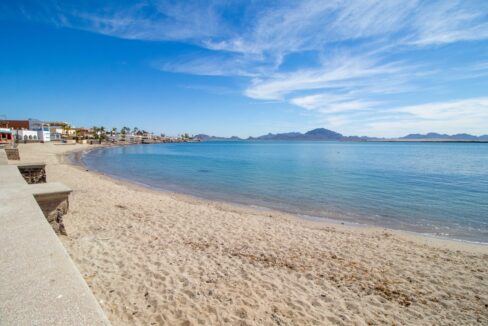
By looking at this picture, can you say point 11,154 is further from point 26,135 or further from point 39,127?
point 39,127

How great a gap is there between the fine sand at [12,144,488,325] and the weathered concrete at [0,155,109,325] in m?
1.70

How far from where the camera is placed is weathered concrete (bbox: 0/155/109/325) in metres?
1.97

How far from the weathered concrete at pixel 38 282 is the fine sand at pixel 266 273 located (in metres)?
1.70

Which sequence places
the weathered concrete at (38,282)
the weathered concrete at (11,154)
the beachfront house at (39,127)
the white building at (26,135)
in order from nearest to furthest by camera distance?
the weathered concrete at (38,282), the weathered concrete at (11,154), the white building at (26,135), the beachfront house at (39,127)

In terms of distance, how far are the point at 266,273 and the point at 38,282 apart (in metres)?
4.49

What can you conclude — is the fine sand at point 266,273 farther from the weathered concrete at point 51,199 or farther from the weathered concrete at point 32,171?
the weathered concrete at point 32,171

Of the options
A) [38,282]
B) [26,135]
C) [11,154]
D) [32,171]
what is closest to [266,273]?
[38,282]

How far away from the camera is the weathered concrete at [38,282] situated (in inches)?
77.5

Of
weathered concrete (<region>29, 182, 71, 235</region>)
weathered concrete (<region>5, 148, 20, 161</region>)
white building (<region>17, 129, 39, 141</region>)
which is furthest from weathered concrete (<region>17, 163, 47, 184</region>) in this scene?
white building (<region>17, 129, 39, 141</region>)

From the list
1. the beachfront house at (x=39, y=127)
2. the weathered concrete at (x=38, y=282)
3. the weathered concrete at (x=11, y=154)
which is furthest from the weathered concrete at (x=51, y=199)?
the beachfront house at (x=39, y=127)

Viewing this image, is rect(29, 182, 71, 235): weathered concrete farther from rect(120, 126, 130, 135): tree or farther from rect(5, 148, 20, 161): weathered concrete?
rect(120, 126, 130, 135): tree

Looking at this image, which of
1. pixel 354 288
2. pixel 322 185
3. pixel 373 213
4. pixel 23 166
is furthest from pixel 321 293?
pixel 322 185

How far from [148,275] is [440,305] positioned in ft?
20.2

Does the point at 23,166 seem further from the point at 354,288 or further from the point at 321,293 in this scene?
the point at 354,288
